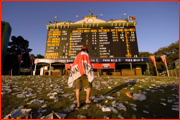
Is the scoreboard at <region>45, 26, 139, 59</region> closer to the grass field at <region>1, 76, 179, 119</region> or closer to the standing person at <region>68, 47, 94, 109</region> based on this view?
the grass field at <region>1, 76, 179, 119</region>

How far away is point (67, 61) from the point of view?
1969 centimetres

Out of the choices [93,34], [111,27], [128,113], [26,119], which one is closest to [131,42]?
[111,27]

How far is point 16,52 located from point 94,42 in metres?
26.0

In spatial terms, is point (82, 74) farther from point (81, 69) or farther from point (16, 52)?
point (16, 52)

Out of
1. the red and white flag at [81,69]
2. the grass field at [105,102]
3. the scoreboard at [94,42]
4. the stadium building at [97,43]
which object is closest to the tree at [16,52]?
the stadium building at [97,43]

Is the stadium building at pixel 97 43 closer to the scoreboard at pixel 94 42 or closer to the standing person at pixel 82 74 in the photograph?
the scoreboard at pixel 94 42

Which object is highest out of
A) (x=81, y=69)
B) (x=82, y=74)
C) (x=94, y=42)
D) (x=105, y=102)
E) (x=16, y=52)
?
(x=94, y=42)

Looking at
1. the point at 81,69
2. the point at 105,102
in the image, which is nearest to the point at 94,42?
the point at 81,69

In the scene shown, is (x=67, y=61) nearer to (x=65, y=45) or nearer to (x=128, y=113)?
(x=65, y=45)

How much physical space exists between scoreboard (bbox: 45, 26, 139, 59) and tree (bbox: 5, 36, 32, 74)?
12894mm

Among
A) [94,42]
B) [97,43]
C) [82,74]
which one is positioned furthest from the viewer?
[94,42]

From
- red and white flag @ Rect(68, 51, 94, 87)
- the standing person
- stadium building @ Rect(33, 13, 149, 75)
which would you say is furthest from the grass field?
stadium building @ Rect(33, 13, 149, 75)

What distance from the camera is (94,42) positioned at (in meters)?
19.8

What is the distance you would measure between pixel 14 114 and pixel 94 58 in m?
17.8
